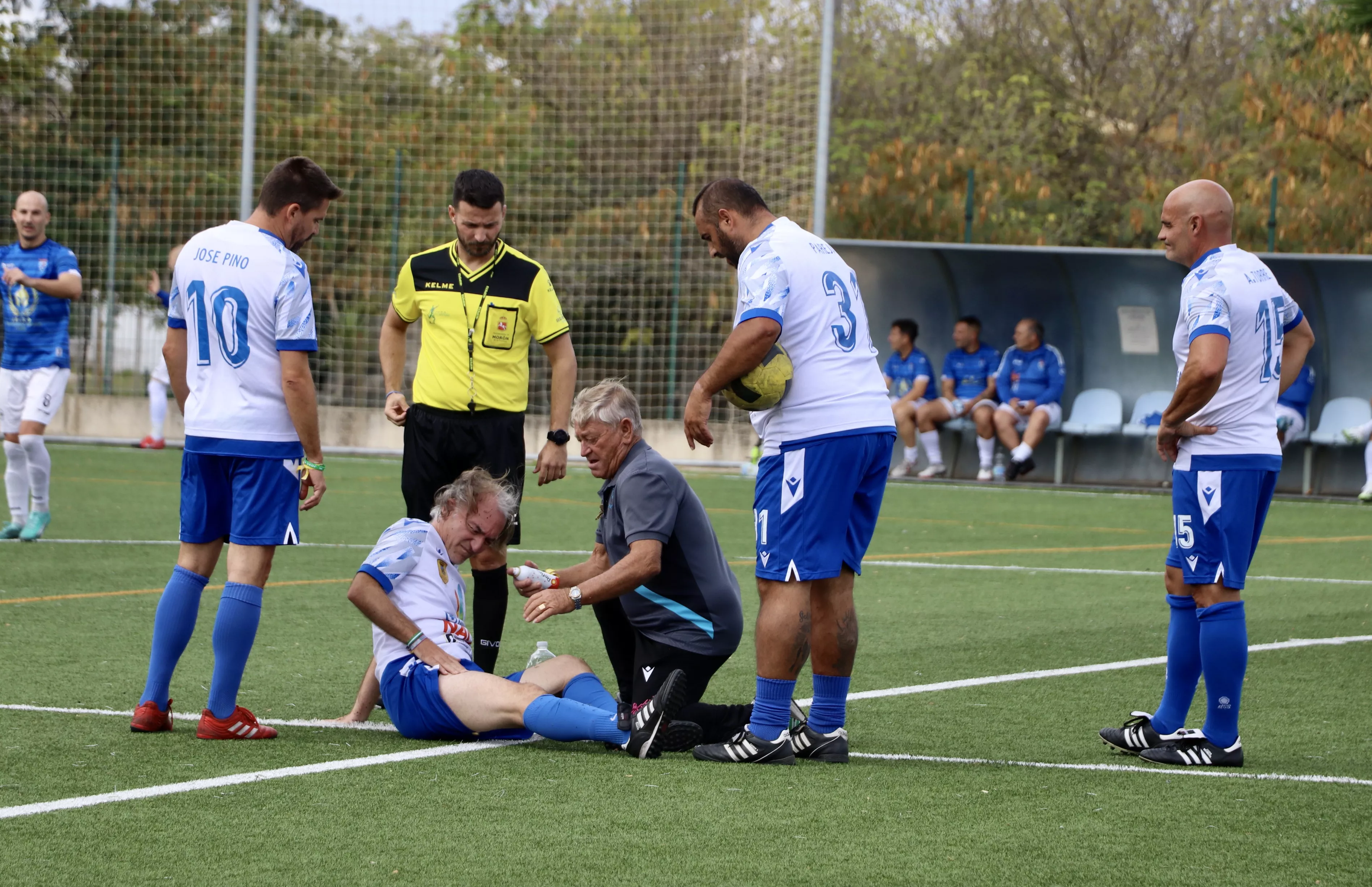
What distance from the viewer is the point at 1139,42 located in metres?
34.6

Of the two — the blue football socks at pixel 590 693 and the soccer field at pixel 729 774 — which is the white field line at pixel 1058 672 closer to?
the soccer field at pixel 729 774

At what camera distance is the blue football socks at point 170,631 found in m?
5.18

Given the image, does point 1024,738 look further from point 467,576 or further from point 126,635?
point 467,576

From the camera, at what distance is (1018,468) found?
1825 cm

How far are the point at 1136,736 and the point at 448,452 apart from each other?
2.79 m

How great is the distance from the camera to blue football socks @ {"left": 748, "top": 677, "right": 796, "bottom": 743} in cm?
502

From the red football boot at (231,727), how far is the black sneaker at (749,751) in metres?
1.41

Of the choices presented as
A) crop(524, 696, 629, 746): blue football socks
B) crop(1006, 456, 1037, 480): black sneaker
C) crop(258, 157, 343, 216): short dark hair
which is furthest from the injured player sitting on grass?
crop(1006, 456, 1037, 480): black sneaker

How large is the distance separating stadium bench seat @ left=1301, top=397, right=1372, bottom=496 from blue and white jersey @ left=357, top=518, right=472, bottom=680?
1420 cm

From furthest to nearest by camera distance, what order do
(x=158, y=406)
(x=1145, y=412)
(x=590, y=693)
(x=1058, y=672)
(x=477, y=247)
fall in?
(x=158, y=406)
(x=1145, y=412)
(x=1058, y=672)
(x=477, y=247)
(x=590, y=693)

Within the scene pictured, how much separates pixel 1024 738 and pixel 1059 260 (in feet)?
45.7

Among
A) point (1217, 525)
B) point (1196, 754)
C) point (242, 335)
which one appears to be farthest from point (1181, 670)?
point (242, 335)

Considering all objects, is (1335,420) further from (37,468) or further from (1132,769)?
(1132,769)

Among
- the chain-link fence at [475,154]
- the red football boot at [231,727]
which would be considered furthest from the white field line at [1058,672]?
the chain-link fence at [475,154]
